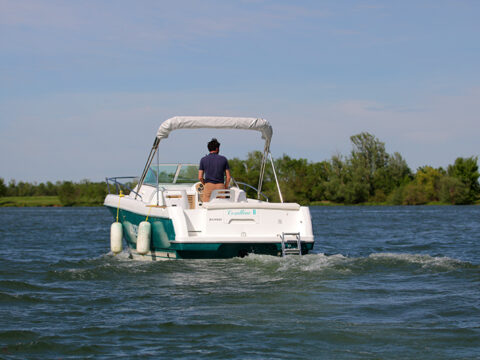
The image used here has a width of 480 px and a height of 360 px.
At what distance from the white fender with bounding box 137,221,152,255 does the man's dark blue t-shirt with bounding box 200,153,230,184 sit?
133 cm

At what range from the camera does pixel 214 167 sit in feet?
33.5

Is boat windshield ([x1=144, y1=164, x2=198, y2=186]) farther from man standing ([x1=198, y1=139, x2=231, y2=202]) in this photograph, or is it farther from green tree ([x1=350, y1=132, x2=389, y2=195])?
green tree ([x1=350, y1=132, x2=389, y2=195])

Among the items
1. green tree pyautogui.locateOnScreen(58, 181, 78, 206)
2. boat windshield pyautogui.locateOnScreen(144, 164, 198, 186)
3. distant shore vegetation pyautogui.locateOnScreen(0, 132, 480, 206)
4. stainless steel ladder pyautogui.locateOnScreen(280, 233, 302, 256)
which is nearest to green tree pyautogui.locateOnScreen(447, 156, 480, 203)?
distant shore vegetation pyautogui.locateOnScreen(0, 132, 480, 206)

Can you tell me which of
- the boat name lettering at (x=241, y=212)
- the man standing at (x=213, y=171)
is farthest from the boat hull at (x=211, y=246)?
the man standing at (x=213, y=171)

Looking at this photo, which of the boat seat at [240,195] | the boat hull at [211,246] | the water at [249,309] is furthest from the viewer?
the boat seat at [240,195]

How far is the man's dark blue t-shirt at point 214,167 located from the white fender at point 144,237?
1326 mm

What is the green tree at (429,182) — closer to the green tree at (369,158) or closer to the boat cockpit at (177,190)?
the green tree at (369,158)

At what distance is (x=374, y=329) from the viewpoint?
514 cm

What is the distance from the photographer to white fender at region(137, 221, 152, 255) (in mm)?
9766

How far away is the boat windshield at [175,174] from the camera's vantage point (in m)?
12.2

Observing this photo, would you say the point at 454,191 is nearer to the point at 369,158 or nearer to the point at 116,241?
the point at 369,158

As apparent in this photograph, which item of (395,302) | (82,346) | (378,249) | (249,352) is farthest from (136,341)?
(378,249)

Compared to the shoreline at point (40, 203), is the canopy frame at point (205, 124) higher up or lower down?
higher up

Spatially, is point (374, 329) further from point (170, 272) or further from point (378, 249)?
point (378, 249)
